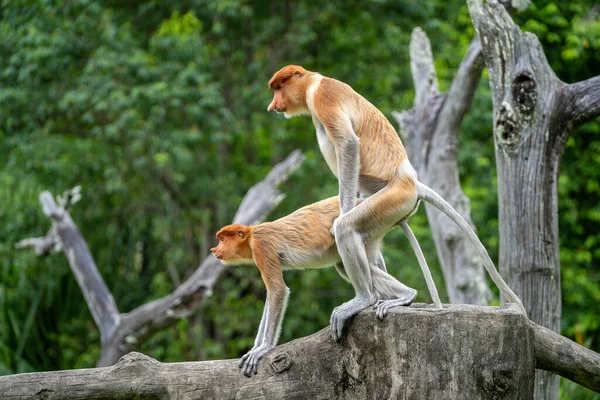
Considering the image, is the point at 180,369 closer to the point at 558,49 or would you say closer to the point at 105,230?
the point at 105,230

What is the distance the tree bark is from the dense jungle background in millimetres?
2829

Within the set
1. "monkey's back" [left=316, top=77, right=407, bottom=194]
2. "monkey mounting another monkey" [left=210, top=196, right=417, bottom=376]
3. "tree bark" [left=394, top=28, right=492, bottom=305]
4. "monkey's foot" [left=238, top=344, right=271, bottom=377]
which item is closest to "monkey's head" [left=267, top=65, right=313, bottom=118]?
"monkey's back" [left=316, top=77, right=407, bottom=194]

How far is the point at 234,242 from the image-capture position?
359 cm

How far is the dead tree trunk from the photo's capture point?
3.86 metres

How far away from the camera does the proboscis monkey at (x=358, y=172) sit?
3162 mm

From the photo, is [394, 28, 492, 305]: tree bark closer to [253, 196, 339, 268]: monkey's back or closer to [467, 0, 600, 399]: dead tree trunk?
[467, 0, 600, 399]: dead tree trunk

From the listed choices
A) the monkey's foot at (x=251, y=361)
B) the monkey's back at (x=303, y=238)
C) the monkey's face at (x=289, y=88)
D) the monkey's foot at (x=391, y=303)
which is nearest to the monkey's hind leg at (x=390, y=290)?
the monkey's foot at (x=391, y=303)

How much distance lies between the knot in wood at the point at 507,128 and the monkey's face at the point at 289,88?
41.4 inches

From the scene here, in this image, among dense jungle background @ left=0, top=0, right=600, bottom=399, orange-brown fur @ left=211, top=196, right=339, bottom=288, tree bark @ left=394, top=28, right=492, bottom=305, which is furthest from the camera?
dense jungle background @ left=0, top=0, right=600, bottom=399

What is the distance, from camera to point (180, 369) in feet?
10.1

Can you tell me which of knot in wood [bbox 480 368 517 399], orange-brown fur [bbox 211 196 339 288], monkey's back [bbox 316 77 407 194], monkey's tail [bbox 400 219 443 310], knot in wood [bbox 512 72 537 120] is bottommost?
knot in wood [bbox 480 368 517 399]

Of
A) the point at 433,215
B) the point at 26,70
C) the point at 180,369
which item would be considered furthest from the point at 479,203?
the point at 180,369

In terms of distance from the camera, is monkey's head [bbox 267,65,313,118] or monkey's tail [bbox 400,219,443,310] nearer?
monkey's tail [bbox 400,219,443,310]

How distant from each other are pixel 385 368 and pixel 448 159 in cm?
289
